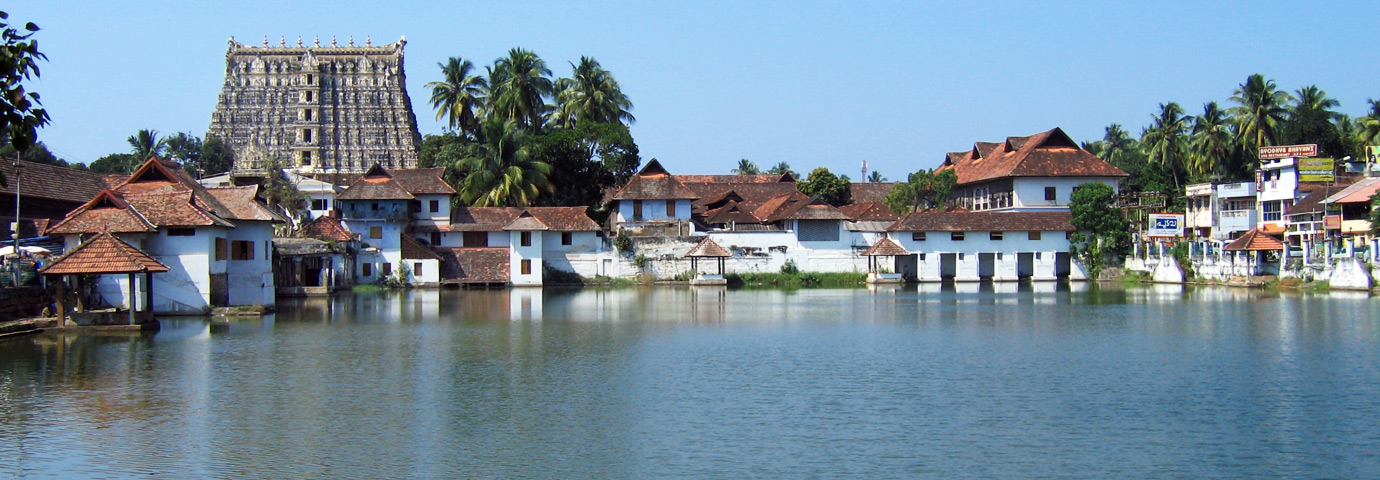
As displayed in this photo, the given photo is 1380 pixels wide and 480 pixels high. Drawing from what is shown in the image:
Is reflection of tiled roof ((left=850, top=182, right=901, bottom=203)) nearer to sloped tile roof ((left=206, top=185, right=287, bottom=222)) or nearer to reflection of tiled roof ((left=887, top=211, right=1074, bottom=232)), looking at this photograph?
reflection of tiled roof ((left=887, top=211, right=1074, bottom=232))

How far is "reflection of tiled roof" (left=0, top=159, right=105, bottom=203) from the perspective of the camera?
41156 millimetres

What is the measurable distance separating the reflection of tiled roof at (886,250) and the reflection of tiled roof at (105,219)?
3317cm

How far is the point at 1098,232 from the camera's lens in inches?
2307

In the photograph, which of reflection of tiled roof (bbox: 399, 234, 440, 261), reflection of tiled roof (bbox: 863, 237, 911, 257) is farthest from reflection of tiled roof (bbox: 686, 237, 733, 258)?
reflection of tiled roof (bbox: 399, 234, 440, 261)

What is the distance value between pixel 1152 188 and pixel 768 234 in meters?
19.2

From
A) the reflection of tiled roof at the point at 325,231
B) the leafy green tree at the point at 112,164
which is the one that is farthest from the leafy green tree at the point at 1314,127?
the leafy green tree at the point at 112,164

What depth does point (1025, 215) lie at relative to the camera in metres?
59.1

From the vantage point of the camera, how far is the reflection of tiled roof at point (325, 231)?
5216 cm

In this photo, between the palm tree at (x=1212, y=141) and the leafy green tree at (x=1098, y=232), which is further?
the palm tree at (x=1212, y=141)

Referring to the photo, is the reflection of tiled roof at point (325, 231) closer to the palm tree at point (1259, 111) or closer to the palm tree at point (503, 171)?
the palm tree at point (503, 171)

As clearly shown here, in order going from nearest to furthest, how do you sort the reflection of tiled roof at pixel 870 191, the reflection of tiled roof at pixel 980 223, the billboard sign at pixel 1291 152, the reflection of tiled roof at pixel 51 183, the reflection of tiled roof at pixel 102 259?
the reflection of tiled roof at pixel 102 259 < the reflection of tiled roof at pixel 51 183 < the billboard sign at pixel 1291 152 < the reflection of tiled roof at pixel 980 223 < the reflection of tiled roof at pixel 870 191

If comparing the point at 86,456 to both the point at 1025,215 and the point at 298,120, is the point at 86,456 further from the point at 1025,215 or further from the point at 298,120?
the point at 298,120

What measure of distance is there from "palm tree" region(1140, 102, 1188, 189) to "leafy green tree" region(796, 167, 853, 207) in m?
17.6

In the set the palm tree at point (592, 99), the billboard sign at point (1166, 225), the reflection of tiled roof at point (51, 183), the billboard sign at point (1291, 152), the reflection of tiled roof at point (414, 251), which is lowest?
the reflection of tiled roof at point (414, 251)
